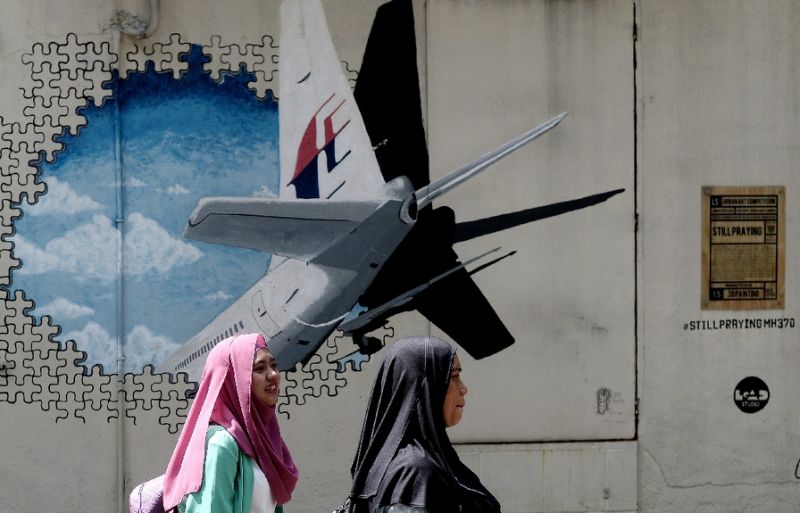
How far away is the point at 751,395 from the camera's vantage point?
8.09 meters

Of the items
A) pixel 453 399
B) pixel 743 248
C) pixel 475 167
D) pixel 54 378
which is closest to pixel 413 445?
pixel 453 399

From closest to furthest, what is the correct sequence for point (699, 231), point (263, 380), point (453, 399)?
point (453, 399)
point (263, 380)
point (699, 231)

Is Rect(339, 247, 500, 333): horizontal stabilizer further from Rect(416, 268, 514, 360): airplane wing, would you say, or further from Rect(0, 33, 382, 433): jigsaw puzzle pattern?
Rect(0, 33, 382, 433): jigsaw puzzle pattern

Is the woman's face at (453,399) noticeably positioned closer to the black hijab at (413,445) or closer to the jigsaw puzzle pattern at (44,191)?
the black hijab at (413,445)

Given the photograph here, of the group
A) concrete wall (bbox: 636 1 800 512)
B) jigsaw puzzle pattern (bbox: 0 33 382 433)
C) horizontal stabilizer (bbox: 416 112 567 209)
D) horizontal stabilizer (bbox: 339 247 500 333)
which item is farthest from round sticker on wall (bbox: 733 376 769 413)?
jigsaw puzzle pattern (bbox: 0 33 382 433)

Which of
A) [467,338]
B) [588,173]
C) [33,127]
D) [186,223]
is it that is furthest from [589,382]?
[33,127]

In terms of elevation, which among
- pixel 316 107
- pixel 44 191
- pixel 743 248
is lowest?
pixel 743 248

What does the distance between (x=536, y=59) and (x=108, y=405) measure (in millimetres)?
3413

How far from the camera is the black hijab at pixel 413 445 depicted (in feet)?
12.7

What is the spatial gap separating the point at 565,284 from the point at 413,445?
159 inches

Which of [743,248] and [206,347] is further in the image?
[743,248]

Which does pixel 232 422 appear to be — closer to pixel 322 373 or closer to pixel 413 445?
pixel 413 445

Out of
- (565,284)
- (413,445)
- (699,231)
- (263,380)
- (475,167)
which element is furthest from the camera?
(699,231)

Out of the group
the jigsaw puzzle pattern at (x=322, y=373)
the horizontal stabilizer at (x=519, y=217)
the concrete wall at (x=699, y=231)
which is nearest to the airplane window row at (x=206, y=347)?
the jigsaw puzzle pattern at (x=322, y=373)
